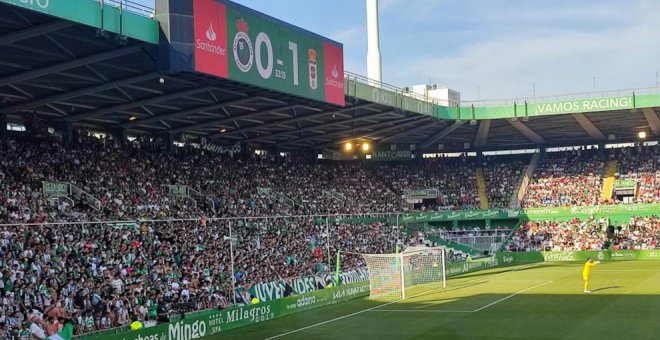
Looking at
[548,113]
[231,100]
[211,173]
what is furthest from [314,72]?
[548,113]

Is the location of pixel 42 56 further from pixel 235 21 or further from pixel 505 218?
pixel 505 218

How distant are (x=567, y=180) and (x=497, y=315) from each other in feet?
148

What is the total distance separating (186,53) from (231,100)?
1111cm

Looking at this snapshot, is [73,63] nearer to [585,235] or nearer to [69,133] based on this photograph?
[69,133]

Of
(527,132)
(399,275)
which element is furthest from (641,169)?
(399,275)

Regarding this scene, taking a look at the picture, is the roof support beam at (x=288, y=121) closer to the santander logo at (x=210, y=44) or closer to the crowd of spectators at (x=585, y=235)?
the santander logo at (x=210, y=44)

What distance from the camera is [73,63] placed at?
30.5 m

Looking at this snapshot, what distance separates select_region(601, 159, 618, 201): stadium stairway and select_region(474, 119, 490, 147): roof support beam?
11.9 metres

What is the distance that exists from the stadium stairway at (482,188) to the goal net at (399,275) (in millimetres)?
26428

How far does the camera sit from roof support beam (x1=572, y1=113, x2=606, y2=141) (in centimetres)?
6097

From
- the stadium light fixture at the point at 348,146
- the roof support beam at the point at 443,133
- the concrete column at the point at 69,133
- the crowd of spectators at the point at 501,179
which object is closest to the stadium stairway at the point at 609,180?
the crowd of spectators at the point at 501,179

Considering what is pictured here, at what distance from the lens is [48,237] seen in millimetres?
28625

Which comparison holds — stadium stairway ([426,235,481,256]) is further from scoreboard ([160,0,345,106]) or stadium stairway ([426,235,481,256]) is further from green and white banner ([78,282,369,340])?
green and white banner ([78,282,369,340])

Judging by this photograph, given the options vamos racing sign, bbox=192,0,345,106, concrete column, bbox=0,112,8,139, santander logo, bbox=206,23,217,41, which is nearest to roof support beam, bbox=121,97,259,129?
vamos racing sign, bbox=192,0,345,106
